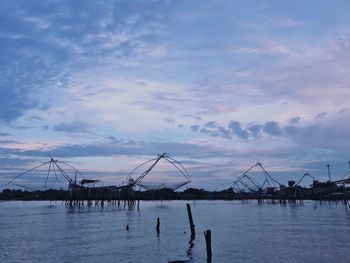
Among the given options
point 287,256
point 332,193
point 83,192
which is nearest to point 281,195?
point 332,193

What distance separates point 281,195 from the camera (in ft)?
453

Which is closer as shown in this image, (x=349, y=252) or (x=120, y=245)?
(x=349, y=252)

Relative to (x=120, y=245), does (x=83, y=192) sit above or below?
above

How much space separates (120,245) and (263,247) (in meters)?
10.8

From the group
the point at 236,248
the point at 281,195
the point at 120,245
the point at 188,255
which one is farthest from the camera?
the point at 281,195

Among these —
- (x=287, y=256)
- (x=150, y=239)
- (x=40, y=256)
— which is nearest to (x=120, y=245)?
(x=150, y=239)

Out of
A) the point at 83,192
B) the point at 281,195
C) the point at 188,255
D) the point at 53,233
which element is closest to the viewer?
the point at 188,255

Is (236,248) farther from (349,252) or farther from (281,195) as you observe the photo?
(281,195)

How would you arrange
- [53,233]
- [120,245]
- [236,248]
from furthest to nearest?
[53,233] → [120,245] → [236,248]

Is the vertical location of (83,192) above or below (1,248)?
above

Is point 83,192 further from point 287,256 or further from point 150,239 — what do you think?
point 287,256

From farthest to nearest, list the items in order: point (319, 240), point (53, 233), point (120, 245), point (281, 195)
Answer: point (281, 195)
point (53, 233)
point (319, 240)
point (120, 245)

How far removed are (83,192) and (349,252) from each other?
97902 mm

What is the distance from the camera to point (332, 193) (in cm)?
14050
